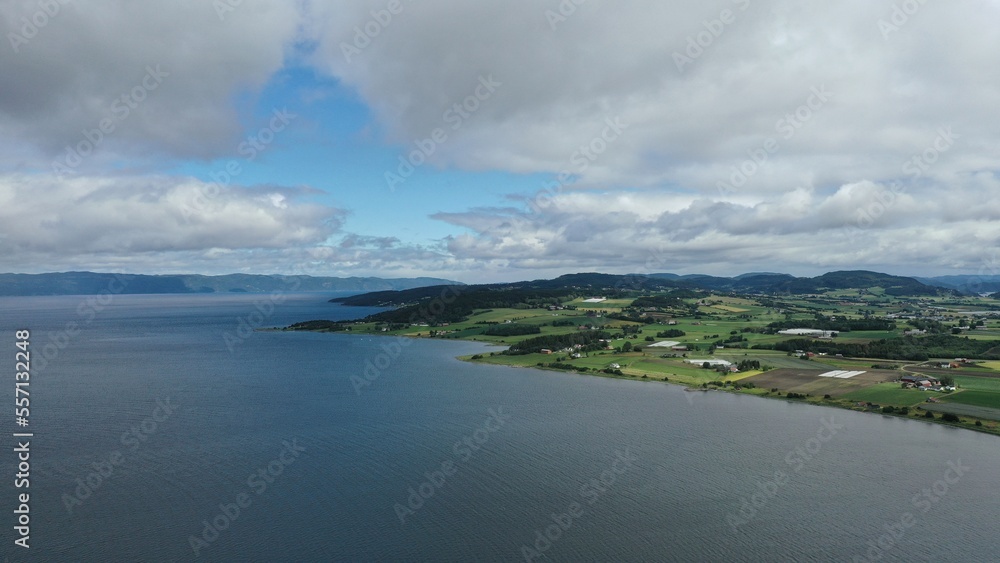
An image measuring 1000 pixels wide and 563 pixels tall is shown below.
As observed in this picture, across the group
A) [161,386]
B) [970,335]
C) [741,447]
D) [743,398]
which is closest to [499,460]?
[741,447]

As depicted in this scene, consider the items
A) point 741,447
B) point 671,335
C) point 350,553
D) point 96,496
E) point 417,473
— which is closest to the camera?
point 350,553

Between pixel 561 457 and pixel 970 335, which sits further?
pixel 970 335

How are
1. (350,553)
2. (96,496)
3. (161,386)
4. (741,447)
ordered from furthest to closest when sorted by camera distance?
(161,386), (741,447), (96,496), (350,553)

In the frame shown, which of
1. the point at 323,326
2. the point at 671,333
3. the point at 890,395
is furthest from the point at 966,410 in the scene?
the point at 323,326

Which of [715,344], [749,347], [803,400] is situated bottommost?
[803,400]

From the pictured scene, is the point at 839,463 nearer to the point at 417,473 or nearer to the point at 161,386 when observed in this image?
the point at 417,473

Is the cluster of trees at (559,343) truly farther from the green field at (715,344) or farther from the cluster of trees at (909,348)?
the cluster of trees at (909,348)

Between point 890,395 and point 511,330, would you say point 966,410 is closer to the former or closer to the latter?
point 890,395
